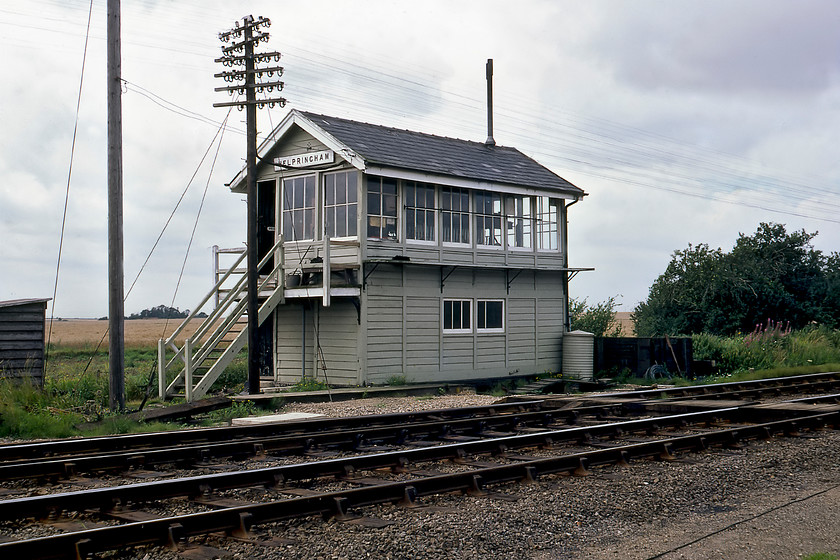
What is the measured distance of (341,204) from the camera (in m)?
19.3

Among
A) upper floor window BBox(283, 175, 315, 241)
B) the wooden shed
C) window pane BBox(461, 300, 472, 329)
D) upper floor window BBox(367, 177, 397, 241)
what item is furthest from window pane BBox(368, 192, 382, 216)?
the wooden shed

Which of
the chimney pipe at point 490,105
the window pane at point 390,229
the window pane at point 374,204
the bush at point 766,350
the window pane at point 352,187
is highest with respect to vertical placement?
the chimney pipe at point 490,105

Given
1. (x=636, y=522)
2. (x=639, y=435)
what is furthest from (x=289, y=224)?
(x=636, y=522)

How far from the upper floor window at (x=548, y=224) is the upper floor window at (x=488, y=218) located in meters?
1.53

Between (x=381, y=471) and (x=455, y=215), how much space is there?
1278 cm

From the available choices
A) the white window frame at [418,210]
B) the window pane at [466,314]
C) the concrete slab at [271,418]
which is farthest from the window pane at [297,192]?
the concrete slab at [271,418]

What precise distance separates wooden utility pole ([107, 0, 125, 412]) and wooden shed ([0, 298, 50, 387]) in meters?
1.95

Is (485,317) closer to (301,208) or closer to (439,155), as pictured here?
(439,155)

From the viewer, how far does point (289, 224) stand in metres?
20.6

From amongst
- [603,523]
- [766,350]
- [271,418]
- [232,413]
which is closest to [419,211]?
[232,413]

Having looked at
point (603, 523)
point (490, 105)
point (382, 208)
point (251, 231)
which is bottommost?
point (603, 523)

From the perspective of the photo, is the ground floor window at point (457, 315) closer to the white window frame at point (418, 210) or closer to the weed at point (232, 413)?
the white window frame at point (418, 210)

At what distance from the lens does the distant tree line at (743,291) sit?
31.9 metres

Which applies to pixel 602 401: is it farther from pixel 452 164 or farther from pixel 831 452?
pixel 452 164
